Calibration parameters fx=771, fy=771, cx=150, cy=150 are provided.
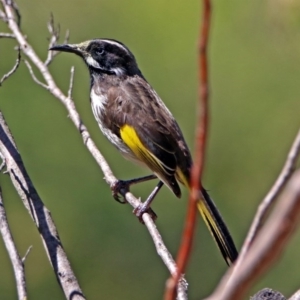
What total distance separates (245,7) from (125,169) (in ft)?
9.84

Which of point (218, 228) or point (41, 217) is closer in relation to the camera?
point (41, 217)

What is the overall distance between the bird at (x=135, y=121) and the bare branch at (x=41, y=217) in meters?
1.00

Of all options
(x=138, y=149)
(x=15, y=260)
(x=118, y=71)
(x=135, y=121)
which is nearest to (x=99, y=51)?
(x=118, y=71)

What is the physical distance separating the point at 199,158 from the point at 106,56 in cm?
396

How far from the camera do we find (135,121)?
4.79 metres

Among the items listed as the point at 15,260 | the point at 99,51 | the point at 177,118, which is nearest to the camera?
the point at 15,260

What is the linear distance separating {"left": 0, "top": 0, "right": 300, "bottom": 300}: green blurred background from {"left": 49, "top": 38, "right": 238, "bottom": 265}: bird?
1683 mm

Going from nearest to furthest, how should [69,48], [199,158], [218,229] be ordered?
[199,158] < [218,229] < [69,48]

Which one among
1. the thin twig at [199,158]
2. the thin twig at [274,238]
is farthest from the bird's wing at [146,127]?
the thin twig at [274,238]

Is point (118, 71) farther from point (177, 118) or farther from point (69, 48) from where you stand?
point (177, 118)

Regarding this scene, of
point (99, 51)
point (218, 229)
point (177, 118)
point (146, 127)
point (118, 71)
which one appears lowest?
point (177, 118)

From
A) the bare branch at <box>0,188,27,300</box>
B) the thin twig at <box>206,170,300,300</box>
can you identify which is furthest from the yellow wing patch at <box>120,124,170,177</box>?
the thin twig at <box>206,170,300,300</box>

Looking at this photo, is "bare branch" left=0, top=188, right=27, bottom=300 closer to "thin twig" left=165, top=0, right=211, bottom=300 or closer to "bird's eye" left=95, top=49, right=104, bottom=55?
"thin twig" left=165, top=0, right=211, bottom=300

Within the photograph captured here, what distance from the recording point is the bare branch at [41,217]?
2836 millimetres
